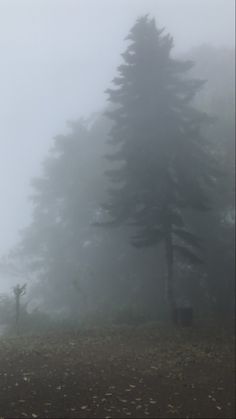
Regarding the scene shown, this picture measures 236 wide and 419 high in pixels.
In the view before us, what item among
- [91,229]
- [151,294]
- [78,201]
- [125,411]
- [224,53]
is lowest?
[125,411]

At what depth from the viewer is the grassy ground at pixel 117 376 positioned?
8.64 metres

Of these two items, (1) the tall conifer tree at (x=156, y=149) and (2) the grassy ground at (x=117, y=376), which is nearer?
(2) the grassy ground at (x=117, y=376)

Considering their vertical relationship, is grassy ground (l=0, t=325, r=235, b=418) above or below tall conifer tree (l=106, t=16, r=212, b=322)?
below

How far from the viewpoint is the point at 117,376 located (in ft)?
35.6

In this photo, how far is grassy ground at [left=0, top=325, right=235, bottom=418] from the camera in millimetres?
8641

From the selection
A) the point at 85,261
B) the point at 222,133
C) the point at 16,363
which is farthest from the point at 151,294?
the point at 16,363

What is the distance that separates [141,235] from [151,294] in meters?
5.94

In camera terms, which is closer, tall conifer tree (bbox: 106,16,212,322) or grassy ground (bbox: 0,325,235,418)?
grassy ground (bbox: 0,325,235,418)

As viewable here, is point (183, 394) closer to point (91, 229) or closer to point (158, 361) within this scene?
point (158, 361)

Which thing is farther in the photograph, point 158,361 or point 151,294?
point 151,294

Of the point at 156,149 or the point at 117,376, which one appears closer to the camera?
the point at 117,376

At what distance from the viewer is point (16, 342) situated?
1535 cm

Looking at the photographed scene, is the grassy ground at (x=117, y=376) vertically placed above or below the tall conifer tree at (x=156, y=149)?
below

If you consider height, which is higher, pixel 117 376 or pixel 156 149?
pixel 156 149
